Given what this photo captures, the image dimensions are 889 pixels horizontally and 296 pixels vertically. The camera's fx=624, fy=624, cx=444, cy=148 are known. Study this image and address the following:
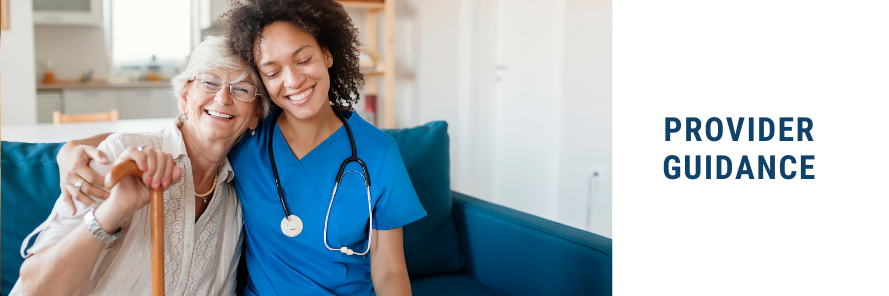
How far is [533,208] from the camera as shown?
11.1 feet

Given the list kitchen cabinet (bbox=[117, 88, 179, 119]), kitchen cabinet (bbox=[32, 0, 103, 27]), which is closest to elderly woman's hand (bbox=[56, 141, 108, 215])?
kitchen cabinet (bbox=[117, 88, 179, 119])

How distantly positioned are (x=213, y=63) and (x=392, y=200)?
17.9 inches

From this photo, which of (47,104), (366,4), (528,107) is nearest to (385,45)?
(366,4)

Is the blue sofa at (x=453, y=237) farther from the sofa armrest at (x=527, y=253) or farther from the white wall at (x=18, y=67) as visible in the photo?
the white wall at (x=18, y=67)

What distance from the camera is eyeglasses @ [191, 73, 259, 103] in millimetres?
1216

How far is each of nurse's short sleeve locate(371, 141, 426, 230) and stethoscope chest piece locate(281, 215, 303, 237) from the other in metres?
0.16

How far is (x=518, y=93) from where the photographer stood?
3.49m

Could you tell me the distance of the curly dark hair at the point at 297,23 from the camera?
125 cm

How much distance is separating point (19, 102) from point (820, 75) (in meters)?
→ 4.09

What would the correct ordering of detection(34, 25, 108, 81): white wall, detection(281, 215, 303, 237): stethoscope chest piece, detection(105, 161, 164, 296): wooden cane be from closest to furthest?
1. detection(105, 161, 164, 296): wooden cane
2. detection(281, 215, 303, 237): stethoscope chest piece
3. detection(34, 25, 108, 81): white wall

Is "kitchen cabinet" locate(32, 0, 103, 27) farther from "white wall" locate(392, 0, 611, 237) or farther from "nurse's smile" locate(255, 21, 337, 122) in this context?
"nurse's smile" locate(255, 21, 337, 122)

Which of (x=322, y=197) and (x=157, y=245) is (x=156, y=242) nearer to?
(x=157, y=245)

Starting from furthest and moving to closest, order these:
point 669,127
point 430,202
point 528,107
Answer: point 528,107, point 430,202, point 669,127

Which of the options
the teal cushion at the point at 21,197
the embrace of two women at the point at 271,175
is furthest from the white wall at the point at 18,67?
the embrace of two women at the point at 271,175
